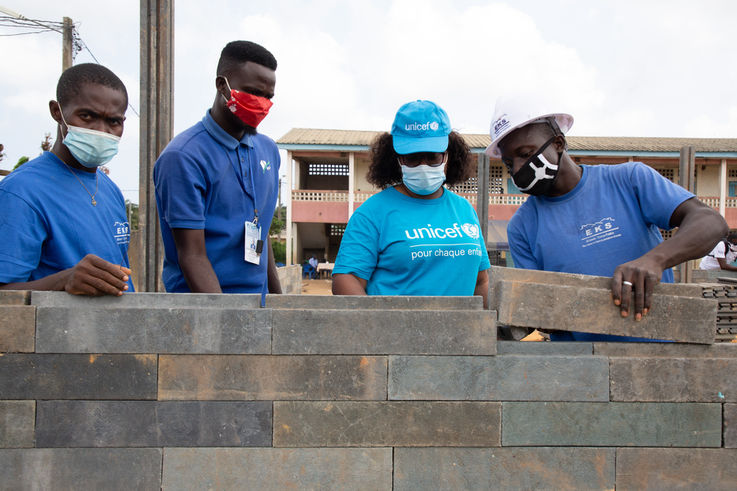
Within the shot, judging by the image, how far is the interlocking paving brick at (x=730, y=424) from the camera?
197 cm

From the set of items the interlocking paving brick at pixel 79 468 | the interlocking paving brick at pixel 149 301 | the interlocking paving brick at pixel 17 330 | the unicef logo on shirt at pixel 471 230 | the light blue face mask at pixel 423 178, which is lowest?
the interlocking paving brick at pixel 79 468

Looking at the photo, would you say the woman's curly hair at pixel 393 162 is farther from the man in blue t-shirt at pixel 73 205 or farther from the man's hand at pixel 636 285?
the man in blue t-shirt at pixel 73 205

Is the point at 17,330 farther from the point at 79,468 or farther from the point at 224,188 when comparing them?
the point at 224,188

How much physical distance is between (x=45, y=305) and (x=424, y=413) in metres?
1.50

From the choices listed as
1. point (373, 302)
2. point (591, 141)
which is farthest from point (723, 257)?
point (591, 141)

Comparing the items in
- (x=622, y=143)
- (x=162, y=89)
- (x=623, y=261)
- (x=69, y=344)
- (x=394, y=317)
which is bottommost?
(x=69, y=344)

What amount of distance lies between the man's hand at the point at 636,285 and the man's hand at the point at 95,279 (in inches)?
73.0

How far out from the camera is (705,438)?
196cm

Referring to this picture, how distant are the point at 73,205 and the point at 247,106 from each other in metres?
0.90

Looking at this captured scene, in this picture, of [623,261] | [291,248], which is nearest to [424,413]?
[623,261]

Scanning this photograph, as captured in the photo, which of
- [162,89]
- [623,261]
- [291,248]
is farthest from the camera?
[291,248]

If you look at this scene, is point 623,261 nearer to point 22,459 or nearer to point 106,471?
point 106,471

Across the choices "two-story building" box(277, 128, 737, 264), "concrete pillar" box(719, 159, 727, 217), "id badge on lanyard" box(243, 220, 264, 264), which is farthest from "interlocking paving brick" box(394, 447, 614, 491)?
"concrete pillar" box(719, 159, 727, 217)

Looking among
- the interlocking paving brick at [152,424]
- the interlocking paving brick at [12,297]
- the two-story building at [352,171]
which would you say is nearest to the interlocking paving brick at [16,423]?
the interlocking paving brick at [152,424]
